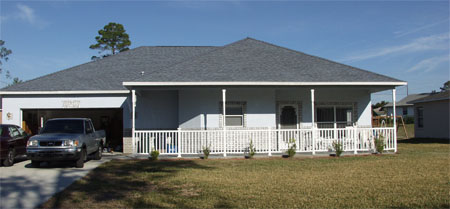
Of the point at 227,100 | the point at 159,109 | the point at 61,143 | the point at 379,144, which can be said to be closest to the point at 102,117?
the point at 159,109

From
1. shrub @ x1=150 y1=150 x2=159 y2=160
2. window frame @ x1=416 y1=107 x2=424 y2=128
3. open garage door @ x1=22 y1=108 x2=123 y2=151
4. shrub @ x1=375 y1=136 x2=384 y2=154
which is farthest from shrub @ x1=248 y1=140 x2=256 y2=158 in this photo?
window frame @ x1=416 y1=107 x2=424 y2=128

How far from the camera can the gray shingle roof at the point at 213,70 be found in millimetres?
15250

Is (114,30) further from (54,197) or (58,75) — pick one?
(54,197)

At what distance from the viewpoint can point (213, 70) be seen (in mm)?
15844

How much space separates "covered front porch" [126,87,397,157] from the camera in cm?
1512

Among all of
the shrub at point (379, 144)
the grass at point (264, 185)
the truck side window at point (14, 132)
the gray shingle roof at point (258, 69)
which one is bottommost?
the grass at point (264, 185)

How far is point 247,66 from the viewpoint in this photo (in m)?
16.5

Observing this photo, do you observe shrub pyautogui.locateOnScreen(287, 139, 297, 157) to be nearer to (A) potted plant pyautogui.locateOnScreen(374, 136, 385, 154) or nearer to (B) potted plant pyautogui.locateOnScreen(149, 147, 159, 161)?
(A) potted plant pyautogui.locateOnScreen(374, 136, 385, 154)

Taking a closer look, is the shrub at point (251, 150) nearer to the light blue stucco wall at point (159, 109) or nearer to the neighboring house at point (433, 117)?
the light blue stucco wall at point (159, 109)

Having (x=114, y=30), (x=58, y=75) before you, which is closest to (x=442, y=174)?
(x=58, y=75)

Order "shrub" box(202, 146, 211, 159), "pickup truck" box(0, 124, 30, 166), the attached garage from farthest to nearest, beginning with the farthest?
the attached garage < "shrub" box(202, 146, 211, 159) < "pickup truck" box(0, 124, 30, 166)

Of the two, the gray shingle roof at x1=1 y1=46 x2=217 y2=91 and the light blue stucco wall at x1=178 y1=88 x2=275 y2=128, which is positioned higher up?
the gray shingle roof at x1=1 y1=46 x2=217 y2=91

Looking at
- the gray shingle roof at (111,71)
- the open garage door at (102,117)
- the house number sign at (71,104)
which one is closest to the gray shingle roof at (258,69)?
the gray shingle roof at (111,71)

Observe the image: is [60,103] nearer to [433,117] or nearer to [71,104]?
[71,104]
